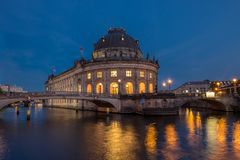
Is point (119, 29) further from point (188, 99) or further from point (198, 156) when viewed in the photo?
point (198, 156)

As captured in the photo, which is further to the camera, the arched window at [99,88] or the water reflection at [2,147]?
the arched window at [99,88]

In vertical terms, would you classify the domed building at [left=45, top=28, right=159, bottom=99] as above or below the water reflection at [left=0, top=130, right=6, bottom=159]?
above

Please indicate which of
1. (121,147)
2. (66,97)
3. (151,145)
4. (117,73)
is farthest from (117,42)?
(121,147)

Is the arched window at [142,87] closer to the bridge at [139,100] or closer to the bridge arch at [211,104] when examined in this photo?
the bridge arch at [211,104]

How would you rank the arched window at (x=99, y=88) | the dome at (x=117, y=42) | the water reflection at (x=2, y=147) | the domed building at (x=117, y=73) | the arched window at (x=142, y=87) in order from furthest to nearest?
the dome at (x=117, y=42), the arched window at (x=142, y=87), the arched window at (x=99, y=88), the domed building at (x=117, y=73), the water reflection at (x=2, y=147)

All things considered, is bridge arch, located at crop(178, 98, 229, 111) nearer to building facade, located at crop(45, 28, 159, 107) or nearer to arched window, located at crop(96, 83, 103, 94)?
building facade, located at crop(45, 28, 159, 107)

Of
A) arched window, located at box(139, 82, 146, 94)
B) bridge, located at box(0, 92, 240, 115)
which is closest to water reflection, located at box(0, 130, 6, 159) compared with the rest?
bridge, located at box(0, 92, 240, 115)

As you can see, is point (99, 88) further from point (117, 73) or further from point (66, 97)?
point (66, 97)

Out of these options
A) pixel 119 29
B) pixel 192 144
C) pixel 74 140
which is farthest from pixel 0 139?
pixel 119 29

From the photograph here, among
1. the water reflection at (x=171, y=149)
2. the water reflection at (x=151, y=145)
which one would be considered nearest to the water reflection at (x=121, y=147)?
the water reflection at (x=151, y=145)

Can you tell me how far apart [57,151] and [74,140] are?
4903 mm

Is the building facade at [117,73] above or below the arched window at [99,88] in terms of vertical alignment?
above

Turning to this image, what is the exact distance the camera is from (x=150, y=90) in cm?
7931

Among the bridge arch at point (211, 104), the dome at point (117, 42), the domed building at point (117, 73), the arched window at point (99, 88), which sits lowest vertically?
the bridge arch at point (211, 104)
